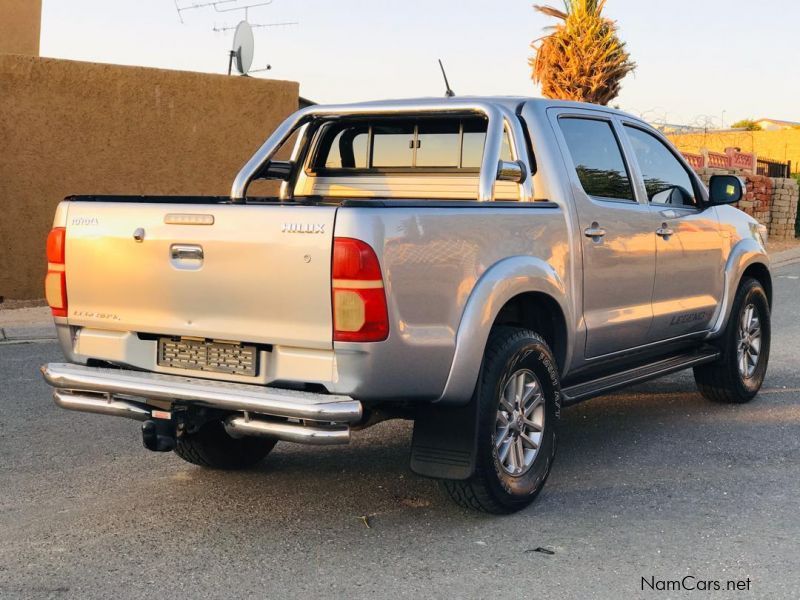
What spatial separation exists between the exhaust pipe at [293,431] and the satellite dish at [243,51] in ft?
43.2

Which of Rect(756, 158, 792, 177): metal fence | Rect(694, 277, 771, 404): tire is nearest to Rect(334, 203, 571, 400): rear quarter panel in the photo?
Rect(694, 277, 771, 404): tire

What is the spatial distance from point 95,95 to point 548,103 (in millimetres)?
9310

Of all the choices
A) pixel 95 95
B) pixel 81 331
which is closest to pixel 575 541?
pixel 81 331

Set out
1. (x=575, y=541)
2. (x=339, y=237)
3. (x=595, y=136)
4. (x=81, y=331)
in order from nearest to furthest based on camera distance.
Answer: (x=339, y=237)
(x=575, y=541)
(x=81, y=331)
(x=595, y=136)

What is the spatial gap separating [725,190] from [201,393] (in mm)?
4029

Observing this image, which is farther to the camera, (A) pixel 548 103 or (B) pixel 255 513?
(A) pixel 548 103

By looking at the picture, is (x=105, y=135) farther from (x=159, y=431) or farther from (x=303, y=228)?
(x=303, y=228)

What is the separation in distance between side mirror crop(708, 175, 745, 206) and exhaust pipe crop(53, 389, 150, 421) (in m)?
4.03

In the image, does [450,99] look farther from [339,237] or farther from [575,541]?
[575,541]

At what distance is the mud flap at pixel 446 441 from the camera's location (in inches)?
198

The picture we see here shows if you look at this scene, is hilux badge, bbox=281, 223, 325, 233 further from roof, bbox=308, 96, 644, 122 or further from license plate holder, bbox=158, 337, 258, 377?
roof, bbox=308, 96, 644, 122

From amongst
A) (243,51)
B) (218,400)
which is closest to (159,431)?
(218,400)

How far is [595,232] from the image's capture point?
20.1ft

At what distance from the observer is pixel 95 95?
46.8 ft
